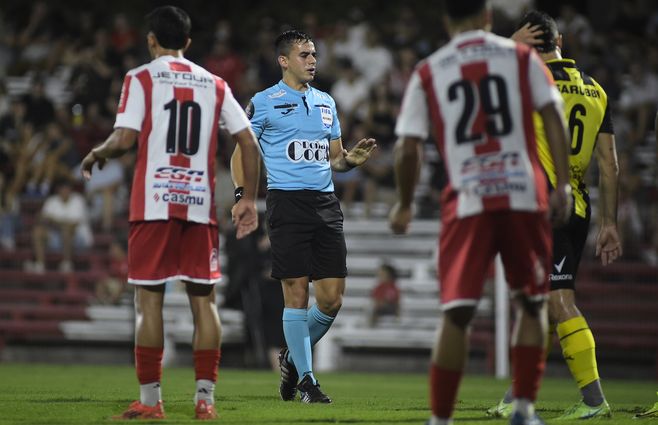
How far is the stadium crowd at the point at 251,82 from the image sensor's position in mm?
19125

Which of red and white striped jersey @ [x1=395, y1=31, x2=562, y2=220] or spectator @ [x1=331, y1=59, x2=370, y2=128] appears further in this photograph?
spectator @ [x1=331, y1=59, x2=370, y2=128]

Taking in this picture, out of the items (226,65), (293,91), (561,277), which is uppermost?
(226,65)

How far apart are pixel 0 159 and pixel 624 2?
11.3 m

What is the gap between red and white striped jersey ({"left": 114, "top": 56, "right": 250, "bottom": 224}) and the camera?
6.94m

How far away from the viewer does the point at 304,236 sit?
9141mm

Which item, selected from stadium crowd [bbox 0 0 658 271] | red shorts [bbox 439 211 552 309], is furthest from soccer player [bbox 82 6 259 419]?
stadium crowd [bbox 0 0 658 271]

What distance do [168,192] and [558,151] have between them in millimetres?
2216

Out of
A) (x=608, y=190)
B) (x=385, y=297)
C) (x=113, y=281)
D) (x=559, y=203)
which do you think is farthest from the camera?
(x=113, y=281)

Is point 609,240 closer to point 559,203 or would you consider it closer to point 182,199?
point 559,203

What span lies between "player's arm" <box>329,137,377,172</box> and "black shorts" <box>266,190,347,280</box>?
0.25 metres

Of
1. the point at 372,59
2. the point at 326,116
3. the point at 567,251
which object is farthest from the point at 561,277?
the point at 372,59

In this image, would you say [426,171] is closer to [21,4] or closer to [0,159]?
[0,159]

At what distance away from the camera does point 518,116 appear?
5945 millimetres

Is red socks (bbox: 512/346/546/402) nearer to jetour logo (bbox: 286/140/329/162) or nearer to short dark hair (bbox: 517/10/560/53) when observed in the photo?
short dark hair (bbox: 517/10/560/53)
